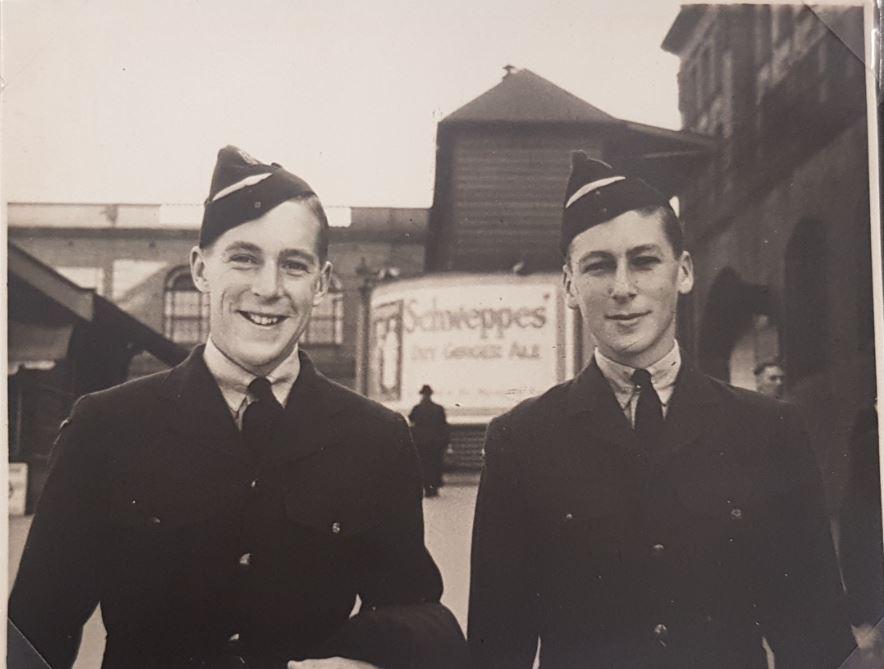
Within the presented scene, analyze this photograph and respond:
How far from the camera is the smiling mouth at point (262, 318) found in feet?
10.7

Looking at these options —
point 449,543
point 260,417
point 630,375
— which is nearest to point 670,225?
point 630,375

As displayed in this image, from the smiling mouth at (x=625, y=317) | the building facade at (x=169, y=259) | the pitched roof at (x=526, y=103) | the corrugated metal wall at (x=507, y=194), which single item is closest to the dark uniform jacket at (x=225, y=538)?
the building facade at (x=169, y=259)

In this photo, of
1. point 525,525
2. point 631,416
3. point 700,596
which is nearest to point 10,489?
point 525,525

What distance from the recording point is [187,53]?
341cm

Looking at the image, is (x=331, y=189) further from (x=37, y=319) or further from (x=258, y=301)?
(x=37, y=319)

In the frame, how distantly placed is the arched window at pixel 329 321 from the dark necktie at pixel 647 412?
3.54 feet

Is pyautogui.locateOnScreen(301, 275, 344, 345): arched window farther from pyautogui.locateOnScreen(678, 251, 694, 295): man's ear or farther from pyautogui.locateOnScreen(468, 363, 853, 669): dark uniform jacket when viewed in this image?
pyautogui.locateOnScreen(678, 251, 694, 295): man's ear

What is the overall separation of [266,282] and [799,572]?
2.15 m

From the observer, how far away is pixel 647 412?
3.33m

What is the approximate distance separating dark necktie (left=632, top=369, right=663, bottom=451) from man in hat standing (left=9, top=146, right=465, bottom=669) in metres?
0.82

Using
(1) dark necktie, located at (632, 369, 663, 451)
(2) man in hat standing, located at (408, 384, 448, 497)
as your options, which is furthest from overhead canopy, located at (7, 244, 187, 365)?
(1) dark necktie, located at (632, 369, 663, 451)

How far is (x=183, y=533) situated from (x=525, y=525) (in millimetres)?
1164

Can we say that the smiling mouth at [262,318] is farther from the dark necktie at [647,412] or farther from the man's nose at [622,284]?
the dark necktie at [647,412]

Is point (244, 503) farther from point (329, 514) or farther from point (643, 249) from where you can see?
point (643, 249)
